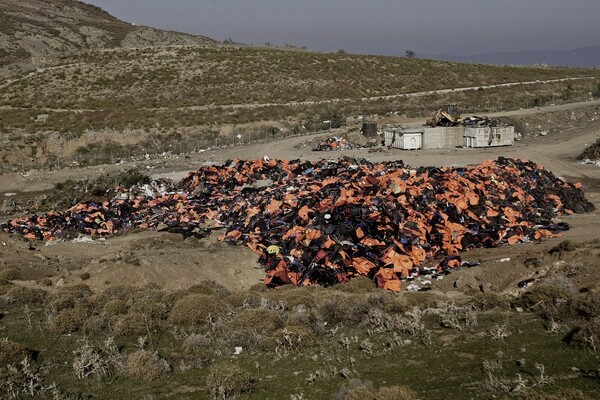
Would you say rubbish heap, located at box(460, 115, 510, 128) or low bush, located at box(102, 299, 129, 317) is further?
rubbish heap, located at box(460, 115, 510, 128)

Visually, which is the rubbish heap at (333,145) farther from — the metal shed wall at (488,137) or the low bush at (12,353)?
the low bush at (12,353)

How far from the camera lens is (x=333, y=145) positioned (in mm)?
42594

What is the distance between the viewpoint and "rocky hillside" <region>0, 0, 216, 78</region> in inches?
3667

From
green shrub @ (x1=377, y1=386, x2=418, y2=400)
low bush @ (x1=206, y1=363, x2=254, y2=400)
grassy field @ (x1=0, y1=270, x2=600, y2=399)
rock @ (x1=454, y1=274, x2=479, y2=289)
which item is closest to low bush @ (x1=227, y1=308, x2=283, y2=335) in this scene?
grassy field @ (x1=0, y1=270, x2=600, y2=399)

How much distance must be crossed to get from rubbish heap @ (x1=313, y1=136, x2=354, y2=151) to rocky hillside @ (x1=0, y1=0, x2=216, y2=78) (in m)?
59.3

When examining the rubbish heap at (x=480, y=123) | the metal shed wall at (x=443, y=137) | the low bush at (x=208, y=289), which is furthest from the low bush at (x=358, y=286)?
the rubbish heap at (x=480, y=123)

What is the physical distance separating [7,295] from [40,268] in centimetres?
378

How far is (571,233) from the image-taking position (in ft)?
63.9

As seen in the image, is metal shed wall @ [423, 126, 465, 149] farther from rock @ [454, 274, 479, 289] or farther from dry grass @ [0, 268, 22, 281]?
dry grass @ [0, 268, 22, 281]

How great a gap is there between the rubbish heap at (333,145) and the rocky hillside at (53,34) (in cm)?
5932

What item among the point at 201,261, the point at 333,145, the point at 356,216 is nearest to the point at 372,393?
the point at 201,261

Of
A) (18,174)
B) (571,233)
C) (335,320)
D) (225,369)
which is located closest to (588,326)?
(335,320)

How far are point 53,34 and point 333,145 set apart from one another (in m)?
97.0

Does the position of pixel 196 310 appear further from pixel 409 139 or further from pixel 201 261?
pixel 409 139
